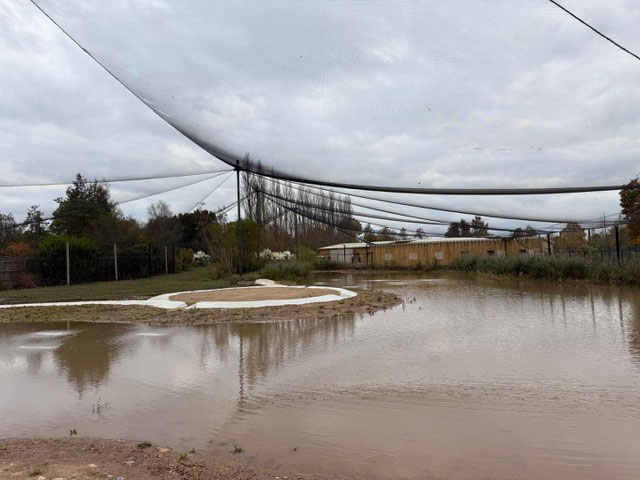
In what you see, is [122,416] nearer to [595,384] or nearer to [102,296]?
[595,384]

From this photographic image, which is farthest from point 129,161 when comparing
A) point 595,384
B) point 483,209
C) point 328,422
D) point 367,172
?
point 595,384

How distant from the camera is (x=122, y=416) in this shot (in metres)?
3.87

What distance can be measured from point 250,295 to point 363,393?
8200 millimetres

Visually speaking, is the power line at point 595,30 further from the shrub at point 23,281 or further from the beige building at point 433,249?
the beige building at point 433,249

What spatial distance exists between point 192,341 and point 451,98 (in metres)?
4.73

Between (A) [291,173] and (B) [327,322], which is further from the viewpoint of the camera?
(A) [291,173]

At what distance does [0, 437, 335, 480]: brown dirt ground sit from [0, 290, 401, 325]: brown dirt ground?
540cm

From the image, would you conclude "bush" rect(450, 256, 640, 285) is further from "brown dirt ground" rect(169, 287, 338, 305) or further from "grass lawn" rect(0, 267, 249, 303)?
"grass lawn" rect(0, 267, 249, 303)

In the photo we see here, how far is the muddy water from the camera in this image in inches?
118

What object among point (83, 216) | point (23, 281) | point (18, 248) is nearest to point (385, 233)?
point (23, 281)

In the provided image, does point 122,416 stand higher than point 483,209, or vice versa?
point 483,209

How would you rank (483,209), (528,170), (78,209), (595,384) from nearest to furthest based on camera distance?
(595,384) < (528,170) < (483,209) < (78,209)

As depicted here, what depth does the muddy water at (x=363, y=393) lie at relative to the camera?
3002 millimetres

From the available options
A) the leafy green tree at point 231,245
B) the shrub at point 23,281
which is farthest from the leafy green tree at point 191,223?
the shrub at point 23,281
